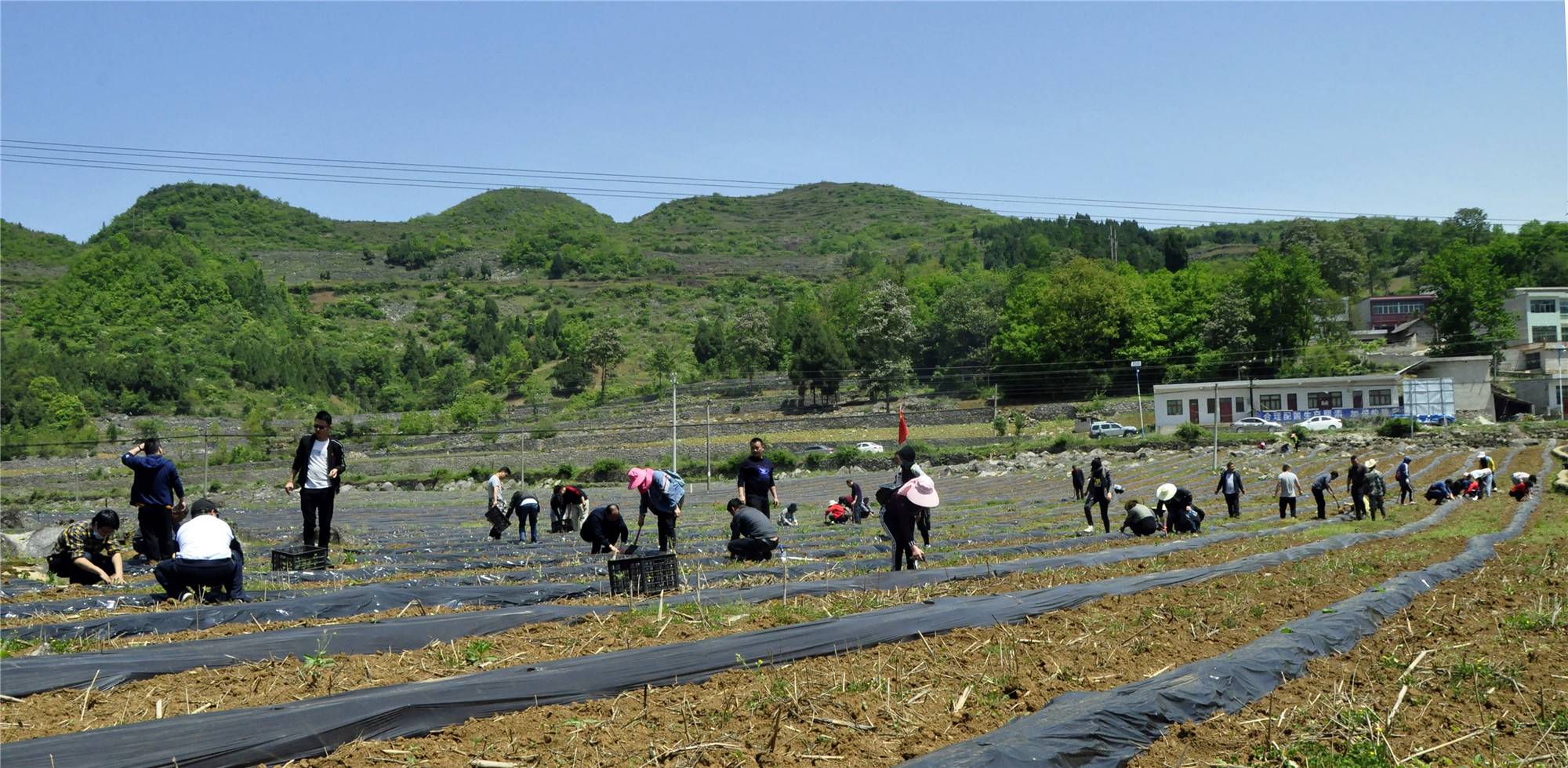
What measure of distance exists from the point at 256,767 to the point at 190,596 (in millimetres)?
6011

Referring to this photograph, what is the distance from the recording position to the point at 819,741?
5.94 meters

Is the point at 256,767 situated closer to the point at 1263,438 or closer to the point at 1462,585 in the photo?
the point at 1462,585

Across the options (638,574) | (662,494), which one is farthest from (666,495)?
(638,574)

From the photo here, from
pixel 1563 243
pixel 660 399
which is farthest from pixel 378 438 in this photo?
pixel 1563 243

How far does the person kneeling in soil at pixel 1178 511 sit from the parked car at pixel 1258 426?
43721 millimetres

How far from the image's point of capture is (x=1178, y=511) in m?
19.3

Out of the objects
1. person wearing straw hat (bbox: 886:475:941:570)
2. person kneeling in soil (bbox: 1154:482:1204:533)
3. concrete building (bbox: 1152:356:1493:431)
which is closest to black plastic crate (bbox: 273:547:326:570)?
person wearing straw hat (bbox: 886:475:941:570)

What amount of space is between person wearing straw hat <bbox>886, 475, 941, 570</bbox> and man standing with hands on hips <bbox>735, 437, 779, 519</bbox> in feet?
7.47

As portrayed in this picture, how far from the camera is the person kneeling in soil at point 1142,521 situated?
18641 mm

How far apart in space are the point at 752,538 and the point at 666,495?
→ 1.23 metres

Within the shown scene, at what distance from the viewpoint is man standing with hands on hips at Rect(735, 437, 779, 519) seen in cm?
1462

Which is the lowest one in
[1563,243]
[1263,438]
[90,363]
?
[1263,438]

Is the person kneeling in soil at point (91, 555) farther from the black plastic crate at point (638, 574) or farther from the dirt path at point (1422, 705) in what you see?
the dirt path at point (1422, 705)

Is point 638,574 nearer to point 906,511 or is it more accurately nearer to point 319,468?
point 906,511
